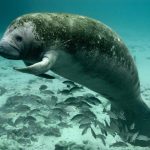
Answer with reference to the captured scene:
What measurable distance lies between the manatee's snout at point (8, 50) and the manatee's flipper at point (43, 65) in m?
0.39

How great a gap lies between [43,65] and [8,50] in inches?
21.2

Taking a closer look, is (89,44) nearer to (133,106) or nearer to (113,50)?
(113,50)

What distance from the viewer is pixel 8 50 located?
162 inches

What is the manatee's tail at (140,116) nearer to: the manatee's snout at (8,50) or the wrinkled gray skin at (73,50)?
the wrinkled gray skin at (73,50)

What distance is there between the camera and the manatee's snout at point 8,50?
4.08 meters

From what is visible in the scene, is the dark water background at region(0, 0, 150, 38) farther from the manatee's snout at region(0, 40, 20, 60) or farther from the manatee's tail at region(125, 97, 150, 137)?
the manatee's snout at region(0, 40, 20, 60)

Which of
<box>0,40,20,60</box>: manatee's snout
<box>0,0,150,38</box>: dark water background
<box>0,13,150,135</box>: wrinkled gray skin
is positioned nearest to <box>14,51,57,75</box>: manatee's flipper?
<box>0,13,150,135</box>: wrinkled gray skin

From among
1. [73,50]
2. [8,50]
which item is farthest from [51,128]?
[8,50]

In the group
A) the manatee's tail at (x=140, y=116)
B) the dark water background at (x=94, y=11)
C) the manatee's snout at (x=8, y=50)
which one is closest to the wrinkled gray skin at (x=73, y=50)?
the manatee's snout at (x=8, y=50)

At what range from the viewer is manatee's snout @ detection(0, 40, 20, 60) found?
408 cm

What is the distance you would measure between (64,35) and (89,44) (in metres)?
0.52

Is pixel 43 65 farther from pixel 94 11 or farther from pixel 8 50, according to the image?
pixel 94 11

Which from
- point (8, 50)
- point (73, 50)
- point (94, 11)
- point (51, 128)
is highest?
point (94, 11)

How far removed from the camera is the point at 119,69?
5.69m
